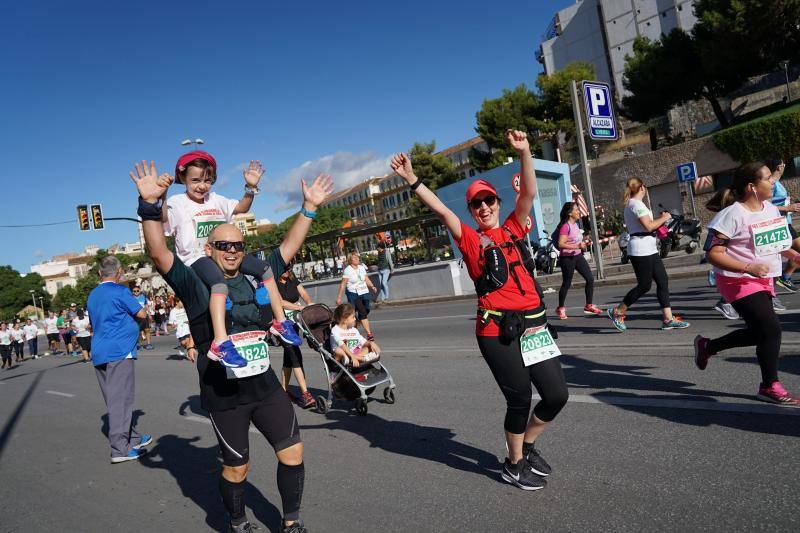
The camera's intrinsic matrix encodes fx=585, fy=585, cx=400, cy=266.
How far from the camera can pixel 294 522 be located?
3.28 meters

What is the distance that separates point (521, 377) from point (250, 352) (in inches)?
59.3

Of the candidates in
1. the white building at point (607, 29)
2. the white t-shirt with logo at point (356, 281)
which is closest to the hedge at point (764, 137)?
the white building at point (607, 29)

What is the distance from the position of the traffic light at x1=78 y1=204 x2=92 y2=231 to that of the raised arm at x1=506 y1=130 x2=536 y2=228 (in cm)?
3082

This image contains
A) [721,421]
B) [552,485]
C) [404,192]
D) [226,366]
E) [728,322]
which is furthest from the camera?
[404,192]

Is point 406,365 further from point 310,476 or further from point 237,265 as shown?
point 237,265

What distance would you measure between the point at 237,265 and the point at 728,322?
6621 millimetres

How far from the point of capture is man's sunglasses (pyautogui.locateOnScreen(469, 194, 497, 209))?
11.4 feet

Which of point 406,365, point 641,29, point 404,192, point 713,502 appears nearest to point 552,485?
point 713,502

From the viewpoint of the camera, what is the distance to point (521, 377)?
332 cm

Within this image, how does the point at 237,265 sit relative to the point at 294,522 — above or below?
above

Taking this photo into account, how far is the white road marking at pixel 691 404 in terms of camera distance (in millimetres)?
4160

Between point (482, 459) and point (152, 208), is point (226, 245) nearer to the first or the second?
point (152, 208)

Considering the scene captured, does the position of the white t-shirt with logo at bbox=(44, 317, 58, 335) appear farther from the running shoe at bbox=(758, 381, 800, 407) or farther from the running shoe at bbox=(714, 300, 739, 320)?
the running shoe at bbox=(758, 381, 800, 407)

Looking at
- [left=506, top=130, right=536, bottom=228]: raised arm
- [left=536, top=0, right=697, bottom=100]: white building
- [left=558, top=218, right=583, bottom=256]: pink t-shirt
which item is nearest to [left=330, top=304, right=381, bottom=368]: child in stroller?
[left=506, top=130, right=536, bottom=228]: raised arm
